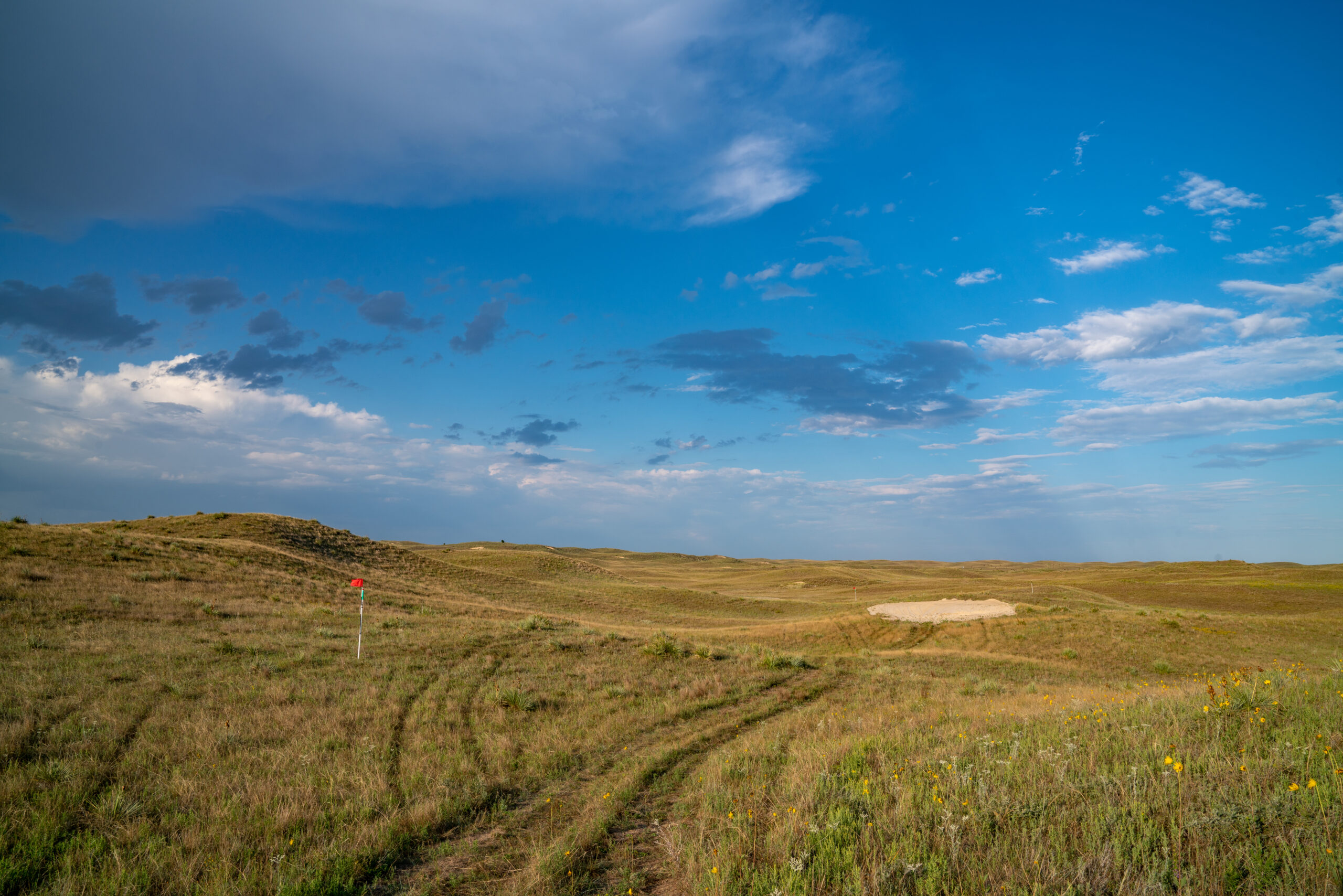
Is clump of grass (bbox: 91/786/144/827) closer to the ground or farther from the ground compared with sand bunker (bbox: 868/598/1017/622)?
farther from the ground

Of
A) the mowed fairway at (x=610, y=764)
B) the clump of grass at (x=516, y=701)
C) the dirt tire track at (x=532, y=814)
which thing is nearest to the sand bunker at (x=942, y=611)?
the mowed fairway at (x=610, y=764)

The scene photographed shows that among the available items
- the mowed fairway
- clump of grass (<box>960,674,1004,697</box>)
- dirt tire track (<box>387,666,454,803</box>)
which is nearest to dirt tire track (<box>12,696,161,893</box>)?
the mowed fairway

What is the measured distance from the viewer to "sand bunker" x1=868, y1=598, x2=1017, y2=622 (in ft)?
104

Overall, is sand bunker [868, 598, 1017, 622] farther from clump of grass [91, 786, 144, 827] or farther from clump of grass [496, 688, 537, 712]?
clump of grass [91, 786, 144, 827]

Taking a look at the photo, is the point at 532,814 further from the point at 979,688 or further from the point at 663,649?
the point at 979,688

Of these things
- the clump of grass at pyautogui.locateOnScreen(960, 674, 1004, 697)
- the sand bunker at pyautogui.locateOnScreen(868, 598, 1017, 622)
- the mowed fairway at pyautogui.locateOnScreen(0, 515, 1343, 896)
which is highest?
the mowed fairway at pyautogui.locateOnScreen(0, 515, 1343, 896)

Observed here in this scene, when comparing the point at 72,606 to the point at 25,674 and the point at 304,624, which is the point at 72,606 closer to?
the point at 304,624

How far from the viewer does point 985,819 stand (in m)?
4.95

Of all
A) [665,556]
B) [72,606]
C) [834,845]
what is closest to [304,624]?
[72,606]

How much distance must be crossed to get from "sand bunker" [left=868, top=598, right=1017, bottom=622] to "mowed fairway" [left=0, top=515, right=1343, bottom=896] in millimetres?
10730

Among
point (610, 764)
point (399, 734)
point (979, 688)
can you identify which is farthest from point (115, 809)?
point (979, 688)

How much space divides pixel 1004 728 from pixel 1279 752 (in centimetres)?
326

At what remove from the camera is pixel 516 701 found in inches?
459

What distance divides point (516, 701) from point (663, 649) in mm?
7486
